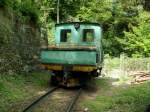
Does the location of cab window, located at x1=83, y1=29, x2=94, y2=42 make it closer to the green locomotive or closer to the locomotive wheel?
the green locomotive

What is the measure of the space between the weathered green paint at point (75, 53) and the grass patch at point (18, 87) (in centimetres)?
122

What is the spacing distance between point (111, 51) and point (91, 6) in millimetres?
6338

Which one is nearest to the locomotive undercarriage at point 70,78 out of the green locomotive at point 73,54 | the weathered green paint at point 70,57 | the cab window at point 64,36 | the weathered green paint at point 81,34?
the green locomotive at point 73,54

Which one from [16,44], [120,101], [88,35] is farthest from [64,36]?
[120,101]

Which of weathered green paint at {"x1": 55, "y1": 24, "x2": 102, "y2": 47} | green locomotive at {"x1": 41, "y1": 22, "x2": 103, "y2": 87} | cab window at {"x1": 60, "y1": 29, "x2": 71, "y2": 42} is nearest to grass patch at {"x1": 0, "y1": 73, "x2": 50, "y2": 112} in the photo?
green locomotive at {"x1": 41, "y1": 22, "x2": 103, "y2": 87}

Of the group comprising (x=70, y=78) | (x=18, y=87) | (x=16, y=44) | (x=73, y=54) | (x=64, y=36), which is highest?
(x=64, y=36)

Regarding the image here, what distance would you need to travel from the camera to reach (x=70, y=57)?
50.3 feet

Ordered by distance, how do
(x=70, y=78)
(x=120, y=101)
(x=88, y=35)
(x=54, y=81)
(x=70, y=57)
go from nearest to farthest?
(x=120, y=101)
(x=70, y=57)
(x=70, y=78)
(x=54, y=81)
(x=88, y=35)

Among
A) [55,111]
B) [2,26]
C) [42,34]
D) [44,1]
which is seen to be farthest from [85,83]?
[44,1]

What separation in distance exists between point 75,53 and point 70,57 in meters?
0.27

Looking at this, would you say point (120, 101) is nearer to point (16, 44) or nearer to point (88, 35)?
point (88, 35)

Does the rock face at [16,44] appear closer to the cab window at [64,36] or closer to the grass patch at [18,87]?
the grass patch at [18,87]

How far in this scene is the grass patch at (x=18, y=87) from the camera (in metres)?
12.3

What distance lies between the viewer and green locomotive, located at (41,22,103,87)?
1506 cm
